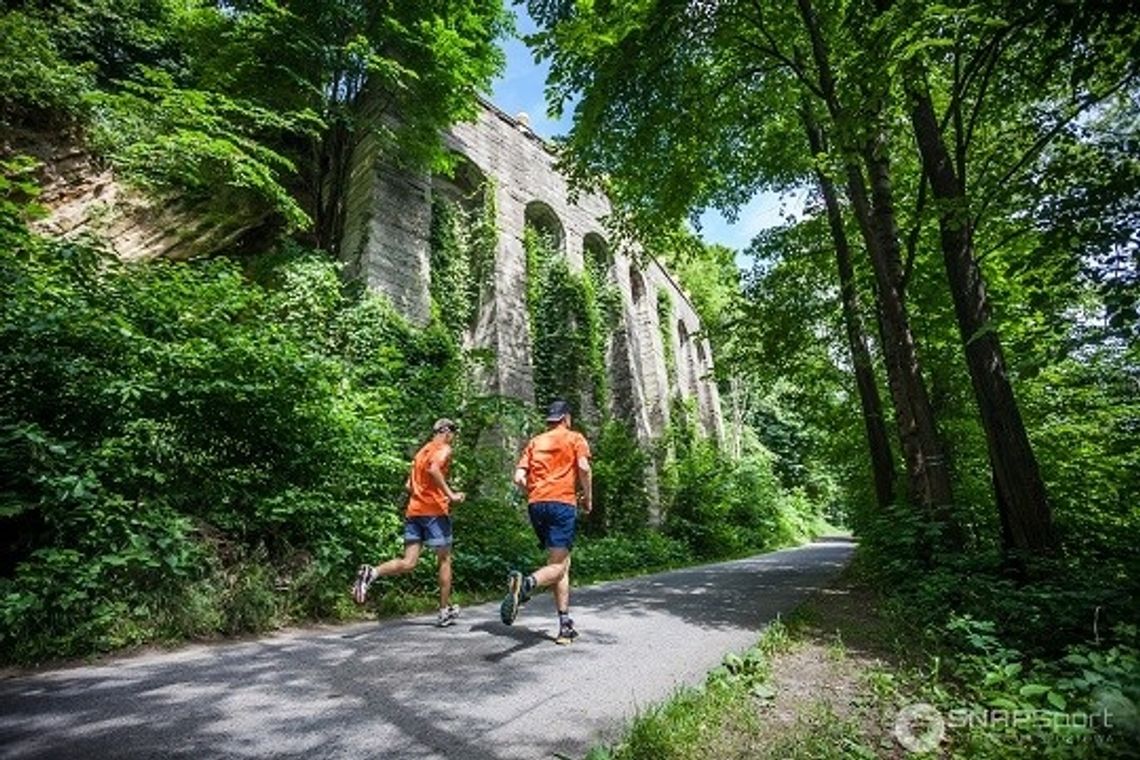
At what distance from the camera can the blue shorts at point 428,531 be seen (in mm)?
5379

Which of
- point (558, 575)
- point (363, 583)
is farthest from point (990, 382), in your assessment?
point (363, 583)

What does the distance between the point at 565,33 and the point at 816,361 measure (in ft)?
26.6

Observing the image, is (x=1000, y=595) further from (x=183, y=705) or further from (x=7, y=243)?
(x=7, y=243)

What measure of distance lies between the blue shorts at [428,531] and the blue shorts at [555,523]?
45.4 inches

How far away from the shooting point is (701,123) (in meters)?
8.22

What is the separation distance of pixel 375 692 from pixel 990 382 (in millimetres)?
5498

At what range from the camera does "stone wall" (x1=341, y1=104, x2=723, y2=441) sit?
1206 cm

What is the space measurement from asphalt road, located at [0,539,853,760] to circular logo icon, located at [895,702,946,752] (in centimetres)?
116

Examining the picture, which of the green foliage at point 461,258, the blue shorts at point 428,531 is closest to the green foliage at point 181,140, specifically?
the green foliage at point 461,258

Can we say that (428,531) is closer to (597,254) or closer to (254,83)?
(254,83)

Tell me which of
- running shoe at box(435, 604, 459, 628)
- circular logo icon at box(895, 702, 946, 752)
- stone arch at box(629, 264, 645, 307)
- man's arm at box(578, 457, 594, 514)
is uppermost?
stone arch at box(629, 264, 645, 307)

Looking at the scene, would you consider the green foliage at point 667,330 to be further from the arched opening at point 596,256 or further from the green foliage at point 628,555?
the green foliage at point 628,555

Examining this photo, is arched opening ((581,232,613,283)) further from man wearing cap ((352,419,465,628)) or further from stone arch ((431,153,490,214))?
man wearing cap ((352,419,465,628))

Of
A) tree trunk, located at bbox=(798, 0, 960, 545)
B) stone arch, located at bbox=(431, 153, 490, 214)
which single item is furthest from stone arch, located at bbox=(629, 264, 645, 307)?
tree trunk, located at bbox=(798, 0, 960, 545)
